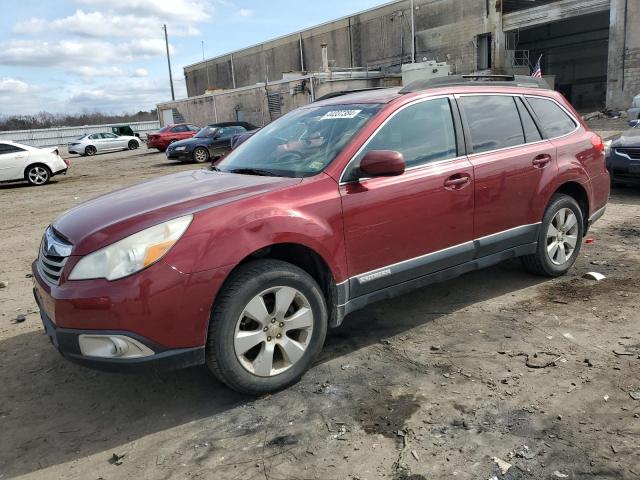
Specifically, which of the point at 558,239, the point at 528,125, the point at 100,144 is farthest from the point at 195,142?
the point at 558,239

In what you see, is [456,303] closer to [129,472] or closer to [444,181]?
[444,181]

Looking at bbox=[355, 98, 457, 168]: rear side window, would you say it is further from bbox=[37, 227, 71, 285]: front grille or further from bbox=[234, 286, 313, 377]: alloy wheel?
bbox=[37, 227, 71, 285]: front grille

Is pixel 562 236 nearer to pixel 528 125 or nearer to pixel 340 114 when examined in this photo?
pixel 528 125

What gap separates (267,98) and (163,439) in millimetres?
34949

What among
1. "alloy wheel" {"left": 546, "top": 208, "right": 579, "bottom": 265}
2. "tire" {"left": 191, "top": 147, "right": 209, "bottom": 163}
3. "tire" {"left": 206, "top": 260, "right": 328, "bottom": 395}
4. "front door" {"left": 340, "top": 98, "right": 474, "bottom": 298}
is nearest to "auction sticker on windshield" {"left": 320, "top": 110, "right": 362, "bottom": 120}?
"front door" {"left": 340, "top": 98, "right": 474, "bottom": 298}

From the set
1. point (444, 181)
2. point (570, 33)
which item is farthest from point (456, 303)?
point (570, 33)

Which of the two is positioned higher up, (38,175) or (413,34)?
(413,34)

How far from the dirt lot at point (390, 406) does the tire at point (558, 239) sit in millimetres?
344

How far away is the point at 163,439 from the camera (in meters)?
2.90

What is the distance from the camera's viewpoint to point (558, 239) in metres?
4.91

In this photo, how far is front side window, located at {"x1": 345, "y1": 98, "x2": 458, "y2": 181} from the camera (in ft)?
12.3

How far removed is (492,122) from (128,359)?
327cm

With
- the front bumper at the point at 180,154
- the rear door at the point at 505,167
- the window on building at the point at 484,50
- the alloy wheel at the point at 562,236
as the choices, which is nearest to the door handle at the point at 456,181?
the rear door at the point at 505,167

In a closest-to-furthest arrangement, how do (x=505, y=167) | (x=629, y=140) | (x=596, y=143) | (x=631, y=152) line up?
(x=505, y=167) < (x=596, y=143) < (x=631, y=152) < (x=629, y=140)
